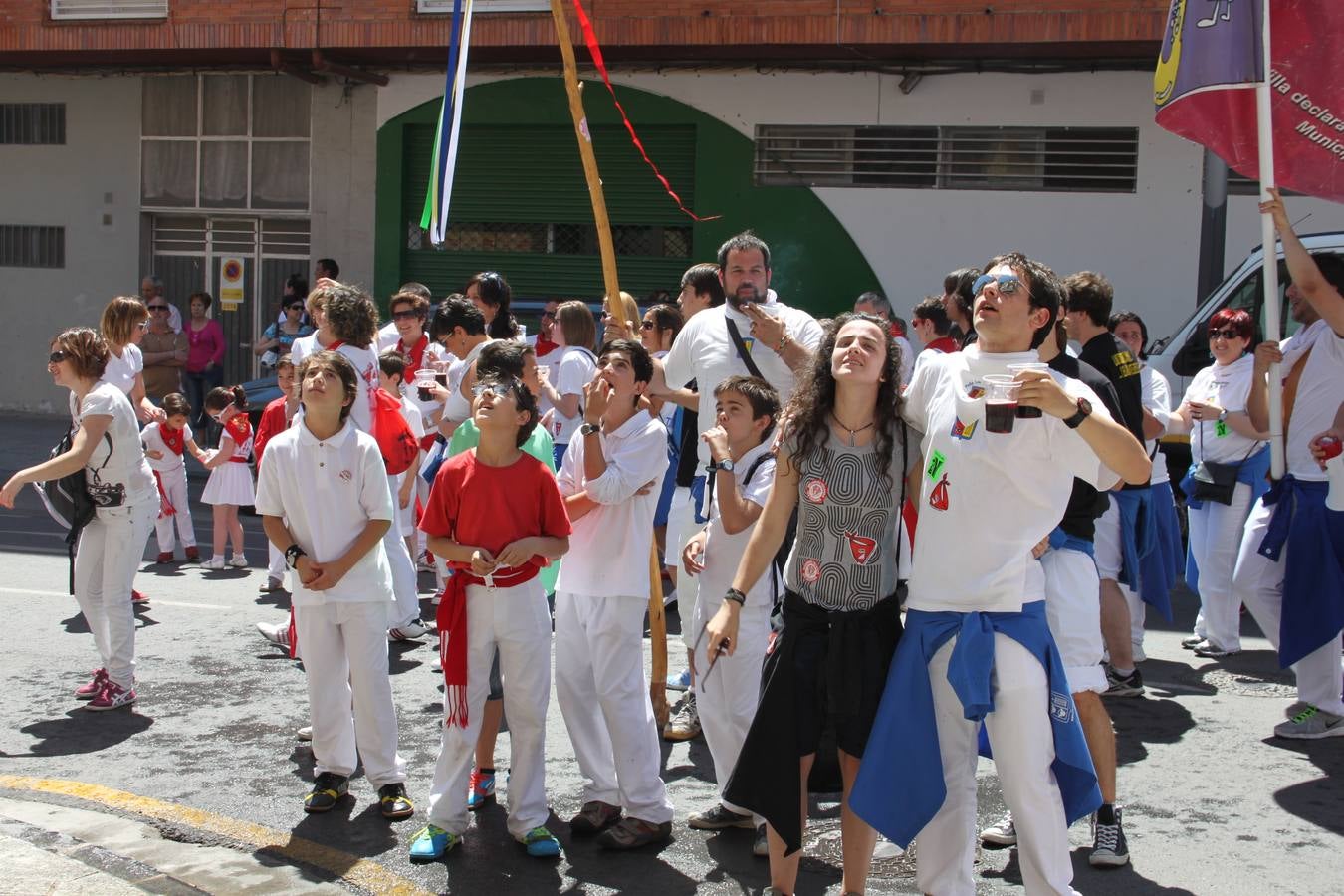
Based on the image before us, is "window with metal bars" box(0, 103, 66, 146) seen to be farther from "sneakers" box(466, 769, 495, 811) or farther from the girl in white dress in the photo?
"sneakers" box(466, 769, 495, 811)

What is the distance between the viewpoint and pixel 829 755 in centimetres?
440

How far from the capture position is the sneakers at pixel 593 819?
5145 mm

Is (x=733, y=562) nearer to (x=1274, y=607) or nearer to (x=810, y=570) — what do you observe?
(x=810, y=570)

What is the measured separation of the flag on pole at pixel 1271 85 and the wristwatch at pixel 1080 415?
3653 millimetres

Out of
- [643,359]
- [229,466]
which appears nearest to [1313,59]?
[643,359]

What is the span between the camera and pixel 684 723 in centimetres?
650

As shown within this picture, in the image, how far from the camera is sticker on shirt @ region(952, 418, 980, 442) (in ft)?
13.2

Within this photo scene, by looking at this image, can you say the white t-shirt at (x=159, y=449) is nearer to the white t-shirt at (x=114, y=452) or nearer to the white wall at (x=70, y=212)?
the white t-shirt at (x=114, y=452)

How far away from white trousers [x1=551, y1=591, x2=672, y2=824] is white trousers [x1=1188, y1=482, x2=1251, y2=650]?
4.21 m

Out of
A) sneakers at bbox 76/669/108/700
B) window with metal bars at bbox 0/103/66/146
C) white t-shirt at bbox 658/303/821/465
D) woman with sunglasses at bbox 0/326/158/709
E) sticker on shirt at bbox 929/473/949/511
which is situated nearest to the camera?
sticker on shirt at bbox 929/473/949/511

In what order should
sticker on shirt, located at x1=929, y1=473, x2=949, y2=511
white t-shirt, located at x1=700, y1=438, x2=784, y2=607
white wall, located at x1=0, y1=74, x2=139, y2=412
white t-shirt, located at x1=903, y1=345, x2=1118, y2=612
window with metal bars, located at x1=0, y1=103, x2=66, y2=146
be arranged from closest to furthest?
white t-shirt, located at x1=903, y1=345, x2=1118, y2=612 < sticker on shirt, located at x1=929, y1=473, x2=949, y2=511 < white t-shirt, located at x1=700, y1=438, x2=784, y2=607 < white wall, located at x1=0, y1=74, x2=139, y2=412 < window with metal bars, located at x1=0, y1=103, x2=66, y2=146

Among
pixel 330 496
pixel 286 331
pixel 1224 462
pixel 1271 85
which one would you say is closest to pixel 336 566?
pixel 330 496

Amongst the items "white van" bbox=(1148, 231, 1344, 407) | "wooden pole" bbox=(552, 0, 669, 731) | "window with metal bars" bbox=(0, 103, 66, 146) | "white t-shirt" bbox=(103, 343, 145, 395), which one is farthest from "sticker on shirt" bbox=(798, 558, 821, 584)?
"window with metal bars" bbox=(0, 103, 66, 146)

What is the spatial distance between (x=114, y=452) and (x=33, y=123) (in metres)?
15.2
